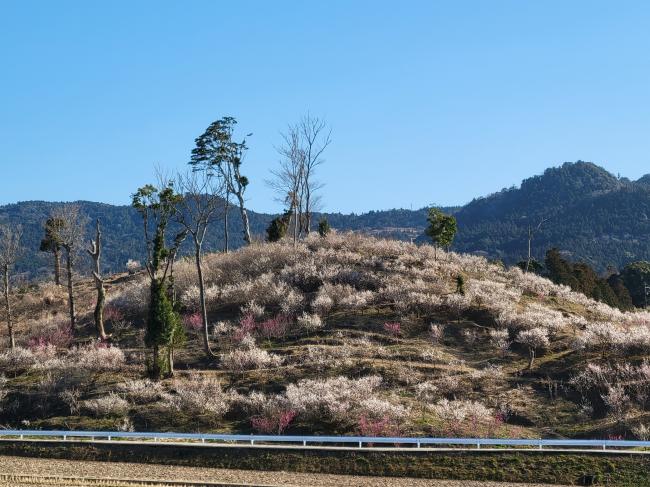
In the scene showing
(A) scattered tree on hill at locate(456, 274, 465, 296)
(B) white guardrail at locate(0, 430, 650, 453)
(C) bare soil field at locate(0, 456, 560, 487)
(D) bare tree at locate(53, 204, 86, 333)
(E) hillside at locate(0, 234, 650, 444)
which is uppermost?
(D) bare tree at locate(53, 204, 86, 333)

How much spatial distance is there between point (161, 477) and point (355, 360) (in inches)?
581

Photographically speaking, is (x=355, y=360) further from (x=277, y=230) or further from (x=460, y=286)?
(x=277, y=230)

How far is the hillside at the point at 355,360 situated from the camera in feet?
100

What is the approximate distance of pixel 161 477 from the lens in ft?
80.4

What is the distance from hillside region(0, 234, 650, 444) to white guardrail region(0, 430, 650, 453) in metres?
1.50

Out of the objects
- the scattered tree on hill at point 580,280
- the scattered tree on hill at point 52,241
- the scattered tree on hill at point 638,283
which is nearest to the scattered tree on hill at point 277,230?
the scattered tree on hill at point 52,241

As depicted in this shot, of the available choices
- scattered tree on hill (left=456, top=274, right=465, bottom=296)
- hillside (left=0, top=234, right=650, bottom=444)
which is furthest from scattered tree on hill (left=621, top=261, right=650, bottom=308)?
scattered tree on hill (left=456, top=274, right=465, bottom=296)

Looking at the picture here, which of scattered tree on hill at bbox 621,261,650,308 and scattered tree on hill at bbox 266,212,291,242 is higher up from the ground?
scattered tree on hill at bbox 266,212,291,242

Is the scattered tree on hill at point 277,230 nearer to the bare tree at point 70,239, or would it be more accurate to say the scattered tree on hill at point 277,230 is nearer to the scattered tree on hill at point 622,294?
the bare tree at point 70,239

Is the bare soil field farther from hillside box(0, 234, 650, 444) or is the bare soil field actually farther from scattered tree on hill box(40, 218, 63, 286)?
scattered tree on hill box(40, 218, 63, 286)

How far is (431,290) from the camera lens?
1928 inches

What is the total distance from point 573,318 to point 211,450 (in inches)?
1125

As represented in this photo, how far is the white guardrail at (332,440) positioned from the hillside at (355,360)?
1504mm

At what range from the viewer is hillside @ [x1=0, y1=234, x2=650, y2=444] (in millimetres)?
30578
